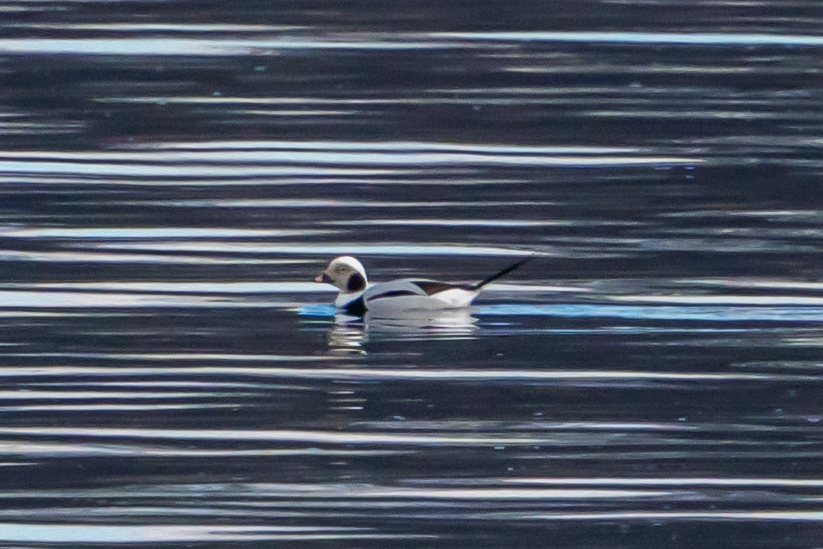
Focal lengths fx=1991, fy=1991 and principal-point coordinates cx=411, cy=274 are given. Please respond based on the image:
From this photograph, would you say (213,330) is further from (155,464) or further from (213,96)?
(213,96)

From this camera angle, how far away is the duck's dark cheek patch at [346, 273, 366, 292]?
9.05m

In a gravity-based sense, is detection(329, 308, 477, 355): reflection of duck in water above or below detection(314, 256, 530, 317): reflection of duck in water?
below

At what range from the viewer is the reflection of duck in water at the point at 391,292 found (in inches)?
343

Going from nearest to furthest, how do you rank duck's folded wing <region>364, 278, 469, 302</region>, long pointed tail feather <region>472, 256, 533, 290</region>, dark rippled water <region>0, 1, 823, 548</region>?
dark rippled water <region>0, 1, 823, 548</region> < duck's folded wing <region>364, 278, 469, 302</region> < long pointed tail feather <region>472, 256, 533, 290</region>

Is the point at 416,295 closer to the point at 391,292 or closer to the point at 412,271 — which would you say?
the point at 391,292

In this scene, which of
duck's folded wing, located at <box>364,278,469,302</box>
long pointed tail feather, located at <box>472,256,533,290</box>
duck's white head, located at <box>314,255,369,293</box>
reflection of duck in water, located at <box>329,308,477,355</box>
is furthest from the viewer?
duck's white head, located at <box>314,255,369,293</box>

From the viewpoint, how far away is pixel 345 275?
904 cm

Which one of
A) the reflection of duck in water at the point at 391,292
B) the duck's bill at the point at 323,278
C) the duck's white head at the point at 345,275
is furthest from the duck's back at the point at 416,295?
the duck's bill at the point at 323,278

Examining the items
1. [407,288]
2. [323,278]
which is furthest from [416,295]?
[323,278]

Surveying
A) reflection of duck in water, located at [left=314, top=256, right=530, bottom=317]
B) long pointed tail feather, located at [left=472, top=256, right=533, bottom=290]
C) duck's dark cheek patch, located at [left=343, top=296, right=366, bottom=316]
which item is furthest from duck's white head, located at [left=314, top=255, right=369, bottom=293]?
long pointed tail feather, located at [left=472, top=256, right=533, bottom=290]

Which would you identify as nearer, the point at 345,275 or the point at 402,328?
the point at 402,328

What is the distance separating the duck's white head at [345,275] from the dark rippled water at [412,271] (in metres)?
0.16

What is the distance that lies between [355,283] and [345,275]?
62mm

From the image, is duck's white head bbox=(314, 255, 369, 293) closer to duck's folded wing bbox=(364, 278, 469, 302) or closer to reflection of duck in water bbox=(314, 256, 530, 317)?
reflection of duck in water bbox=(314, 256, 530, 317)
